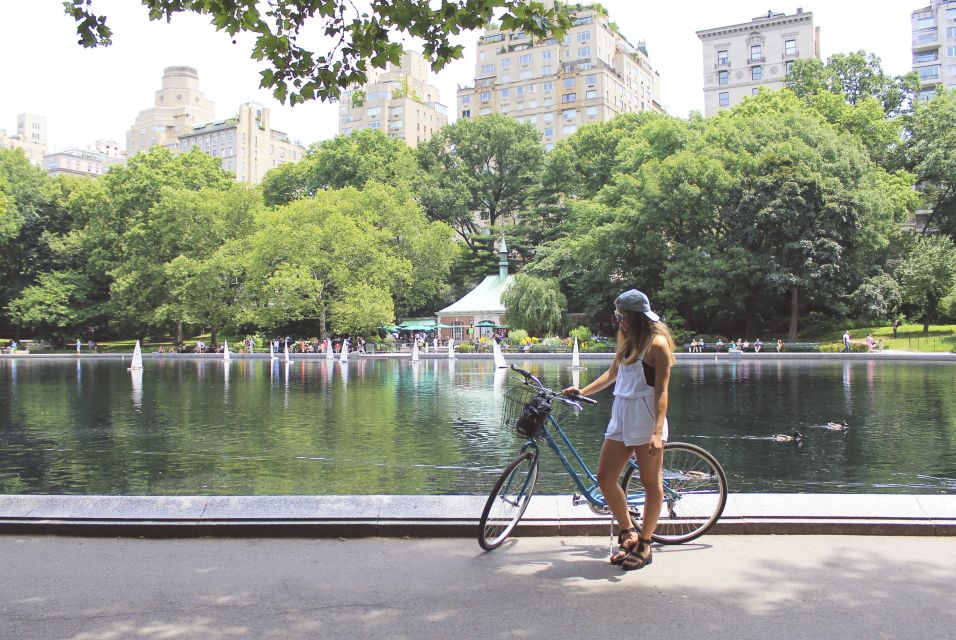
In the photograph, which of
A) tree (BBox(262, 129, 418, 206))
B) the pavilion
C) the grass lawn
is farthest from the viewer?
tree (BBox(262, 129, 418, 206))

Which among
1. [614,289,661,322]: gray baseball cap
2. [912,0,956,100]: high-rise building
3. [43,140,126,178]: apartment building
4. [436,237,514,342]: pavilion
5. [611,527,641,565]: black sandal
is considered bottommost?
[611,527,641,565]: black sandal

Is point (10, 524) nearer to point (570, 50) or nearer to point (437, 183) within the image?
point (437, 183)

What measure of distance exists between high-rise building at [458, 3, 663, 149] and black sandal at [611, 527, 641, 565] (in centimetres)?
10128

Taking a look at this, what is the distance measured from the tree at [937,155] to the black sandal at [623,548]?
55935mm

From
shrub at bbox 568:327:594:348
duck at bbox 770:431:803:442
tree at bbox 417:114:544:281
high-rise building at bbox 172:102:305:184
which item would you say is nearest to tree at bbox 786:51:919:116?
tree at bbox 417:114:544:281

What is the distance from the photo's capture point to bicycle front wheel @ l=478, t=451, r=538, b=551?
17.7 ft

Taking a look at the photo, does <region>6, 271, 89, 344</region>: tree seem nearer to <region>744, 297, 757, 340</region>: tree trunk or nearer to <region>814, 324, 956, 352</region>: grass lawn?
<region>744, 297, 757, 340</region>: tree trunk

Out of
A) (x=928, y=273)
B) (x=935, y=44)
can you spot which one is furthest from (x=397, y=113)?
(x=928, y=273)

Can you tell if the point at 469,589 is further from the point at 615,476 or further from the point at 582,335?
the point at 582,335

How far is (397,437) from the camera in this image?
13117mm

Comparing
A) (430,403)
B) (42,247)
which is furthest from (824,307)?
(42,247)

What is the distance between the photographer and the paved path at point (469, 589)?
405 centimetres

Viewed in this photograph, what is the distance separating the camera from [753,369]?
104 ft

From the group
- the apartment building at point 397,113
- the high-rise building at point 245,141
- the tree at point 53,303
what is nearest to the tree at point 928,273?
the tree at point 53,303
